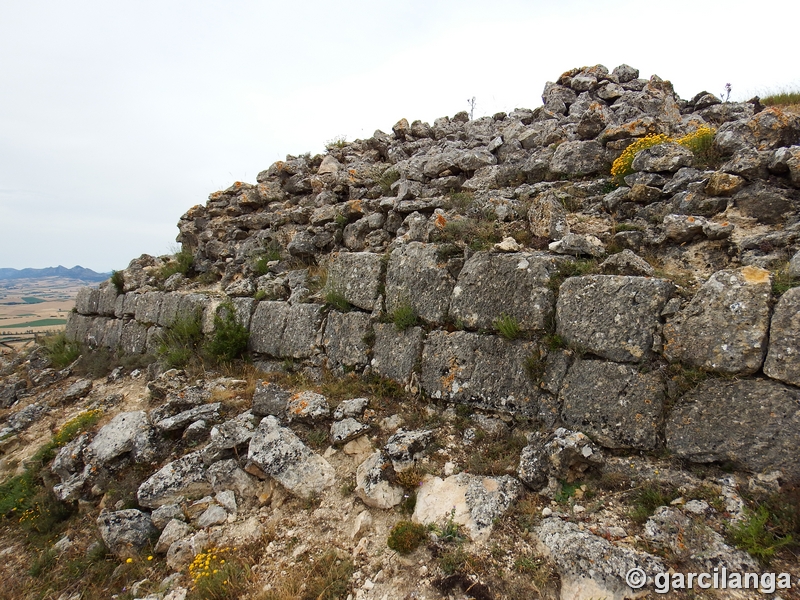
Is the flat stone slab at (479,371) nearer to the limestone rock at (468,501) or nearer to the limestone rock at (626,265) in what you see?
the limestone rock at (468,501)

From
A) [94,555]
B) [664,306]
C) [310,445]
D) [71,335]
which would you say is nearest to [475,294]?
[664,306]

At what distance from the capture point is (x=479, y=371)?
492 cm

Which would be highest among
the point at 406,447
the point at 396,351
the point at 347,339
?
the point at 347,339

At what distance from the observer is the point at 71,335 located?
39.8 ft

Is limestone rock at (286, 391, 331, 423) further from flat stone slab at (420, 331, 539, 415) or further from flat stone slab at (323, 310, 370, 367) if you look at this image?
flat stone slab at (420, 331, 539, 415)

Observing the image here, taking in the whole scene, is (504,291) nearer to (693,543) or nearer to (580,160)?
(693,543)

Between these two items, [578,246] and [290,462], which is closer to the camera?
[290,462]

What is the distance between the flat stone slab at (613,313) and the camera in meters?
4.08

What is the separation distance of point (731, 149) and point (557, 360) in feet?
13.7

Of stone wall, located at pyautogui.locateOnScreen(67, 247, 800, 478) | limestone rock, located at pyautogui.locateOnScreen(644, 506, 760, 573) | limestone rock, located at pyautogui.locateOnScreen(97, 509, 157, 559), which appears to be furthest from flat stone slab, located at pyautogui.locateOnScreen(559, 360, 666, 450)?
limestone rock, located at pyautogui.locateOnScreen(97, 509, 157, 559)

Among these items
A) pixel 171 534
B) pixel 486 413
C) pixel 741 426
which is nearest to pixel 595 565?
pixel 741 426

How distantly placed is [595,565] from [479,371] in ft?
7.19

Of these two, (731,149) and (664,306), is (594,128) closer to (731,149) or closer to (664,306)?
(731,149)

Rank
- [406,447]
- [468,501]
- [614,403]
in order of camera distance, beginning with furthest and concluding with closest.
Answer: [406,447] < [614,403] < [468,501]
